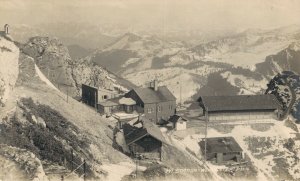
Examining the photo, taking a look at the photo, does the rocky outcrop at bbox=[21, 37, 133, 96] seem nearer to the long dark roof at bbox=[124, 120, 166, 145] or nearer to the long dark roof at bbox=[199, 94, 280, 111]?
the long dark roof at bbox=[124, 120, 166, 145]

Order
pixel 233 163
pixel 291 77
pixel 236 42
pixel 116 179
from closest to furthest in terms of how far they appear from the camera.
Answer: pixel 116 179
pixel 233 163
pixel 291 77
pixel 236 42

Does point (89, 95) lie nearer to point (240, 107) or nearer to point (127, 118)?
point (127, 118)

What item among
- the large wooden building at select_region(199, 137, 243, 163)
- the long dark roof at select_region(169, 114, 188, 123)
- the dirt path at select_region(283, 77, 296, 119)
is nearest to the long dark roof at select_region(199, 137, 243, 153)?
the large wooden building at select_region(199, 137, 243, 163)

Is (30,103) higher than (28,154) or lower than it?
higher

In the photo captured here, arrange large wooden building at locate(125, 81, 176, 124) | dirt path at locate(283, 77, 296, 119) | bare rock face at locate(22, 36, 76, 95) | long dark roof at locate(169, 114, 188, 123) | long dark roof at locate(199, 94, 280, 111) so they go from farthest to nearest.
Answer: bare rock face at locate(22, 36, 76, 95) → dirt path at locate(283, 77, 296, 119) → long dark roof at locate(199, 94, 280, 111) → large wooden building at locate(125, 81, 176, 124) → long dark roof at locate(169, 114, 188, 123)

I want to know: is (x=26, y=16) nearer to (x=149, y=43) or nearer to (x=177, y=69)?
(x=177, y=69)

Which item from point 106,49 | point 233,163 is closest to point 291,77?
point 233,163
